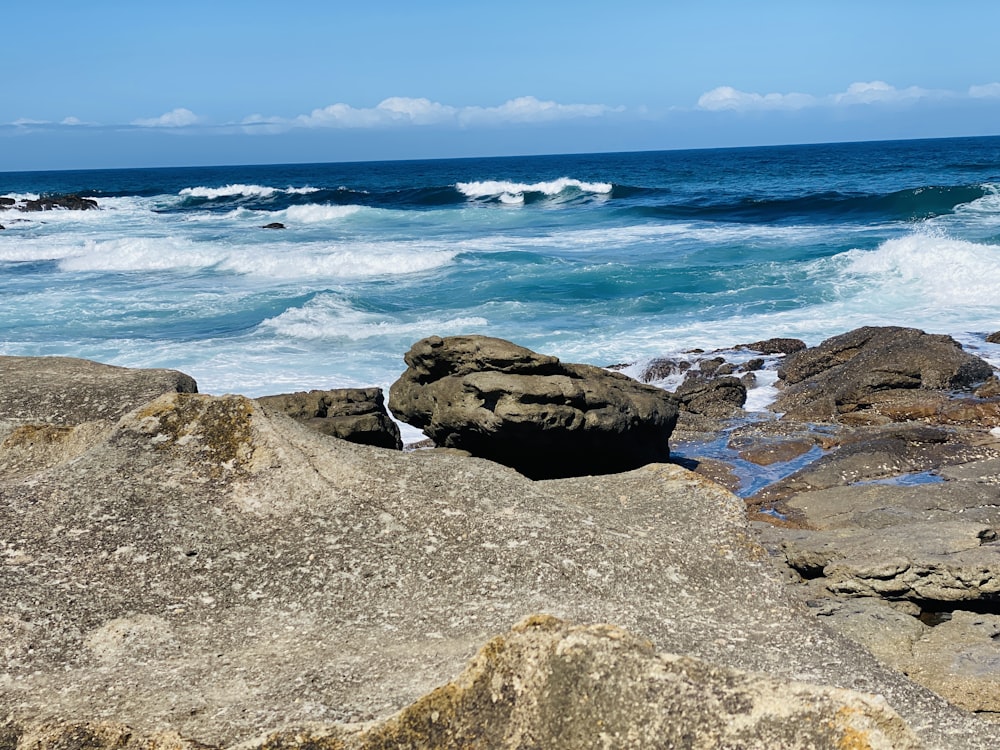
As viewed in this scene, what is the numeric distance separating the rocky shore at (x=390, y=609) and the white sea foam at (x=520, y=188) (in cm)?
5584

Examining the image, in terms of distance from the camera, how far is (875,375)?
44.7 ft

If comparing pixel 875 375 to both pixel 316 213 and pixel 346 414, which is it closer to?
pixel 346 414

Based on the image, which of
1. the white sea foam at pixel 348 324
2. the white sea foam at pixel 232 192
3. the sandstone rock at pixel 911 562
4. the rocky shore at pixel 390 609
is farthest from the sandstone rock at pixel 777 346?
the white sea foam at pixel 232 192

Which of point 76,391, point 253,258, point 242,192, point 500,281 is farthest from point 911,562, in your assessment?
point 242,192

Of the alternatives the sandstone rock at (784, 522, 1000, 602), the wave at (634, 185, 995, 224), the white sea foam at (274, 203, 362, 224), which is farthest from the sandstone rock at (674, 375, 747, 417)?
the white sea foam at (274, 203, 362, 224)

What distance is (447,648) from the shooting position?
2959mm

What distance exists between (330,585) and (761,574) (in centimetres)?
152

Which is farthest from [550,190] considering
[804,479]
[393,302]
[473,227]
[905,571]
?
[905,571]

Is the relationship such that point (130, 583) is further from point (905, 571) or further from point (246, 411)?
point (905, 571)

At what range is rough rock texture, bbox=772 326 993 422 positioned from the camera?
13227mm

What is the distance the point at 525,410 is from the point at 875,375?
755cm

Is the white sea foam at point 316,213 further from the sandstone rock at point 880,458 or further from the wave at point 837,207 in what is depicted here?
the sandstone rock at point 880,458

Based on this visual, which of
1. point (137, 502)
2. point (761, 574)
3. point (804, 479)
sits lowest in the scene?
point (804, 479)

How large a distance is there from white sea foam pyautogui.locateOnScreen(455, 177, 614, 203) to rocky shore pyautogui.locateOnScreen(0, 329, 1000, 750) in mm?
55837
